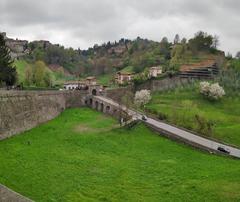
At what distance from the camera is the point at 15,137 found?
41.1 meters

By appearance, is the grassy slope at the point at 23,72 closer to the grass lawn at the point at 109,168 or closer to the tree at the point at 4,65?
the tree at the point at 4,65

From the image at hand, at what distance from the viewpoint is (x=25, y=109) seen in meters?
46.9

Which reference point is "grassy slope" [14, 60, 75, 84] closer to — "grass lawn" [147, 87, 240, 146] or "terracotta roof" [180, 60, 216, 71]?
"terracotta roof" [180, 60, 216, 71]

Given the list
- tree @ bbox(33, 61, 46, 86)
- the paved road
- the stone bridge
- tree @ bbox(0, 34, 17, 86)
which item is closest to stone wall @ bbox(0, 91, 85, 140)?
tree @ bbox(0, 34, 17, 86)

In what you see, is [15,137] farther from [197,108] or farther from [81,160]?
[197,108]

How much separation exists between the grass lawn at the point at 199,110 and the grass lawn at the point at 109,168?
10.3 m

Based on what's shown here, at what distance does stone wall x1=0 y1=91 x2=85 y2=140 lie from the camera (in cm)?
4078

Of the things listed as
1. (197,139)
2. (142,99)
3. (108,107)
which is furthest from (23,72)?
(197,139)

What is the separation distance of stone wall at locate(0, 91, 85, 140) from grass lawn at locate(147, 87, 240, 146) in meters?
17.9

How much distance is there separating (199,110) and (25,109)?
33.3m

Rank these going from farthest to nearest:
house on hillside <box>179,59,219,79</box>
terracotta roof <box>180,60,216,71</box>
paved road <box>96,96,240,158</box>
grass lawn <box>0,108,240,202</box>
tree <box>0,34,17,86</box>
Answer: terracotta roof <box>180,60,216,71</box>, house on hillside <box>179,59,219,79</box>, tree <box>0,34,17,86</box>, paved road <box>96,96,240,158</box>, grass lawn <box>0,108,240,202</box>

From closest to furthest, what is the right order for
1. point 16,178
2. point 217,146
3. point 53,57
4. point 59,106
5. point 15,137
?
point 16,178
point 15,137
point 217,146
point 59,106
point 53,57

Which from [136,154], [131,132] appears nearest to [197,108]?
[131,132]

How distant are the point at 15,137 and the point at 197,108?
1501 inches
